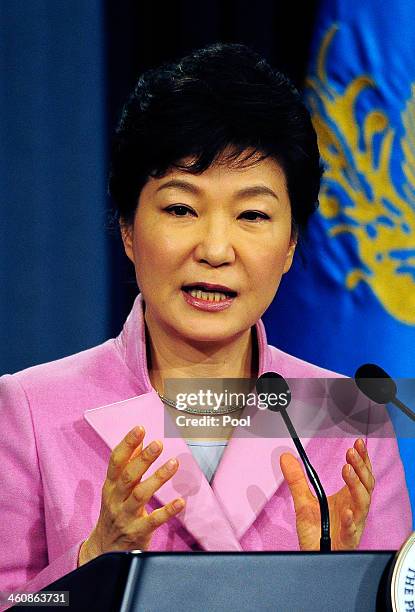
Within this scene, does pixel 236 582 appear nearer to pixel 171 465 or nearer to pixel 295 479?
pixel 171 465

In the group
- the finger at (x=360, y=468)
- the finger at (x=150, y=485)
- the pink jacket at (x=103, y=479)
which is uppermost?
the finger at (x=150, y=485)

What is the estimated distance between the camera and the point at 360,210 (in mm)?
1882

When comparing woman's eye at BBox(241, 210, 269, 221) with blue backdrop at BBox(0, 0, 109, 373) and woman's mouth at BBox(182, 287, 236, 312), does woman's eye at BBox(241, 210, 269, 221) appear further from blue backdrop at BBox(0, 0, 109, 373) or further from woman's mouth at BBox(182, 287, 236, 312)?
blue backdrop at BBox(0, 0, 109, 373)

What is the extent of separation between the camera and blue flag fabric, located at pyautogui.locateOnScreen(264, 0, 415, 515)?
185 cm

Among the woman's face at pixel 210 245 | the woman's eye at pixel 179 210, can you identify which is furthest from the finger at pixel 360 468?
the woman's eye at pixel 179 210

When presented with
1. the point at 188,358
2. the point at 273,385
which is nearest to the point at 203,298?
the point at 188,358

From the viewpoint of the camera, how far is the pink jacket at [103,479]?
1.32 metres

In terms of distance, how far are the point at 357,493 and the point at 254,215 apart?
1.57 ft

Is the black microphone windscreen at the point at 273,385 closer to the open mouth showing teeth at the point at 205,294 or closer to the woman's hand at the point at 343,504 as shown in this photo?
the woman's hand at the point at 343,504

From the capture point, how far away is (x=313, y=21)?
1.84 metres

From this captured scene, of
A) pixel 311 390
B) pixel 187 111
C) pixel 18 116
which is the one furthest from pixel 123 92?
pixel 311 390

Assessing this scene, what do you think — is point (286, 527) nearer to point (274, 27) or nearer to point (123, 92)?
point (123, 92)

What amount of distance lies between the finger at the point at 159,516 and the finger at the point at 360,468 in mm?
223

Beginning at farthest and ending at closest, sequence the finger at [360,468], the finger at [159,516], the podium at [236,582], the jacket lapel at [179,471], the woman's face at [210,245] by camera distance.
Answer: the woman's face at [210,245] < the jacket lapel at [179,471] < the finger at [360,468] < the finger at [159,516] < the podium at [236,582]
